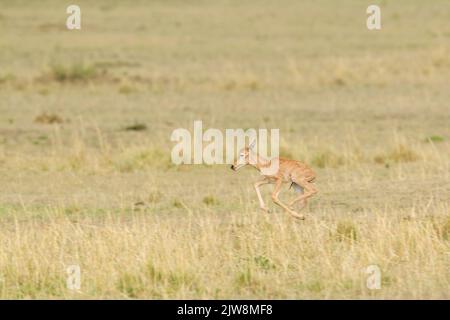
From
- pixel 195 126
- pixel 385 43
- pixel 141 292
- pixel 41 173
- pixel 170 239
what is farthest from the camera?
pixel 385 43

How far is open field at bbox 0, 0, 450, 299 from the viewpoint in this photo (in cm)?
958

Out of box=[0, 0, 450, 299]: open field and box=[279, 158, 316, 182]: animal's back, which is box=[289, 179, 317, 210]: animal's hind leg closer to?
box=[279, 158, 316, 182]: animal's back

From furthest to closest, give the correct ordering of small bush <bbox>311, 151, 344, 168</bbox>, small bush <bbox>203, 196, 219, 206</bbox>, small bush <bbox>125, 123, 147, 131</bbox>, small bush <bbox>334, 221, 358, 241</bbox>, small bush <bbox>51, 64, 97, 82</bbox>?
small bush <bbox>51, 64, 97, 82</bbox> → small bush <bbox>125, 123, 147, 131</bbox> → small bush <bbox>311, 151, 344, 168</bbox> → small bush <bbox>203, 196, 219, 206</bbox> → small bush <bbox>334, 221, 358, 241</bbox>

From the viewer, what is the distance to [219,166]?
1661 centimetres

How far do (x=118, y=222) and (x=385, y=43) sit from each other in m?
25.4

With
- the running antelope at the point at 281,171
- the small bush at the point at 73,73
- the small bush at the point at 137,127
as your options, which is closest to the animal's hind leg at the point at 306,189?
the running antelope at the point at 281,171

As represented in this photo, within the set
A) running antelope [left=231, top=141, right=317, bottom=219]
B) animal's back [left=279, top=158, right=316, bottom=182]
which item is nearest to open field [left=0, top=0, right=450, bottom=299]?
running antelope [left=231, top=141, right=317, bottom=219]

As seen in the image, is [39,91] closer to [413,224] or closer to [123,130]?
[123,130]

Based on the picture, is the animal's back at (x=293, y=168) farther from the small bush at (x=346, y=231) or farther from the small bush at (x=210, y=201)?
the small bush at (x=210, y=201)

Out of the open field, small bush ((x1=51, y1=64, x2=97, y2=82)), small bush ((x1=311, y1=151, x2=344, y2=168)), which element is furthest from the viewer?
small bush ((x1=51, y1=64, x2=97, y2=82))

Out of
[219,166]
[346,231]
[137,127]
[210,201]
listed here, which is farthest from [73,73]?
[346,231]

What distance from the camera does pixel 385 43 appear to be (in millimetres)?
35812

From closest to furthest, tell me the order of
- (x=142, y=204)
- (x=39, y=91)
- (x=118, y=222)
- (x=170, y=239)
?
(x=170, y=239) < (x=118, y=222) < (x=142, y=204) < (x=39, y=91)
